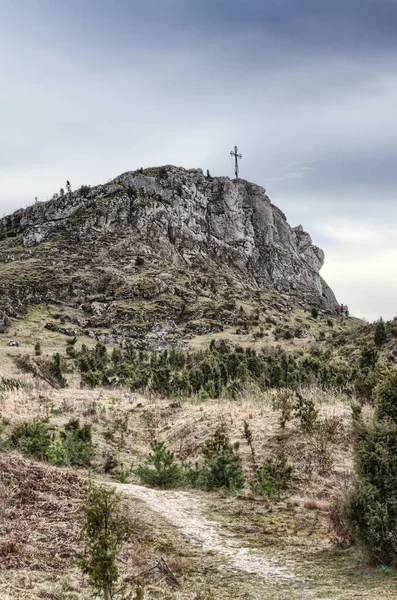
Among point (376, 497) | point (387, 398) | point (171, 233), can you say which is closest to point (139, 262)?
point (171, 233)

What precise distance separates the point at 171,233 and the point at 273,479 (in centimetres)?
8012

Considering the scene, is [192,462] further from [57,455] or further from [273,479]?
[57,455]

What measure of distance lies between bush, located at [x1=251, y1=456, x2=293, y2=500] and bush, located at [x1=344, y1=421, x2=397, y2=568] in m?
3.57

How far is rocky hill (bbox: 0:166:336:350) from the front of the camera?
62.9 metres

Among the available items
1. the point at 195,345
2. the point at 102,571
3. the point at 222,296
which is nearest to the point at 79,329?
the point at 195,345

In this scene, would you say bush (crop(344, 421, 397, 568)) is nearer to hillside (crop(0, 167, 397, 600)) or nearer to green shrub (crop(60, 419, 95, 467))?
hillside (crop(0, 167, 397, 600))

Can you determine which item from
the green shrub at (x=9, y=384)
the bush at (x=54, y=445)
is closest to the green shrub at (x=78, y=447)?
the bush at (x=54, y=445)

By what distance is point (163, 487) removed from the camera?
1132 cm

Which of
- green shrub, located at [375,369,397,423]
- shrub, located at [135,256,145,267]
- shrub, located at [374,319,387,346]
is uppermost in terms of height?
shrub, located at [135,256,145,267]

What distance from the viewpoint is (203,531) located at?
8.55 metres

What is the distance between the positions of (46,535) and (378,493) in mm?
4564

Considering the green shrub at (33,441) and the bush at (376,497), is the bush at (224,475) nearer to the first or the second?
the green shrub at (33,441)

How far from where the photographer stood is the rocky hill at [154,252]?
62.9 m

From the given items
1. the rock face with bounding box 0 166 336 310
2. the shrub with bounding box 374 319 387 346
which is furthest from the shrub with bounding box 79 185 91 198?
the shrub with bounding box 374 319 387 346
